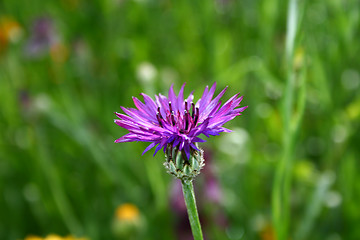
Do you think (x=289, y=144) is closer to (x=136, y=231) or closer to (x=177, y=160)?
(x=177, y=160)

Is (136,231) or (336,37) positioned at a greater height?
(336,37)

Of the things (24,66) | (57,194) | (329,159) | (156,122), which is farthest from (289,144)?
(24,66)

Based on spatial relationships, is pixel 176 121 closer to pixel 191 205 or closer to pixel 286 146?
pixel 191 205

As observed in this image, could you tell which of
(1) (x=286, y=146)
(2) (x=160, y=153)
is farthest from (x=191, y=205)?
(2) (x=160, y=153)

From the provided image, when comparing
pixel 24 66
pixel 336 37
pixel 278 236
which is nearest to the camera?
pixel 278 236

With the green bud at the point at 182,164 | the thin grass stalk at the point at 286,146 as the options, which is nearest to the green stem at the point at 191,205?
the green bud at the point at 182,164

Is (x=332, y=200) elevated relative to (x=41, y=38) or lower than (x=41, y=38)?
lower

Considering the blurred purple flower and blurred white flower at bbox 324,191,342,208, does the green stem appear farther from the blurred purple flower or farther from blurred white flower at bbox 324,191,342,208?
the blurred purple flower
